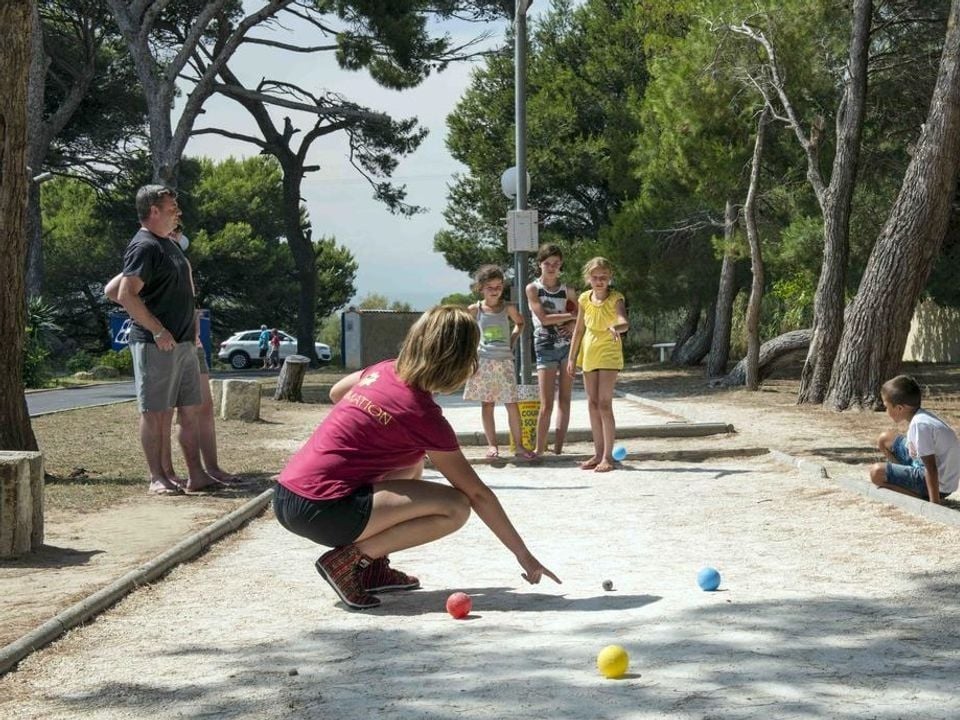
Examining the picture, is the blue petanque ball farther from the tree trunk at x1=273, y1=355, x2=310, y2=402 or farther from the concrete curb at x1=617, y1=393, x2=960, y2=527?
the tree trunk at x1=273, y1=355, x2=310, y2=402

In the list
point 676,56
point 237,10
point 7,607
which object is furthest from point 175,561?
point 237,10

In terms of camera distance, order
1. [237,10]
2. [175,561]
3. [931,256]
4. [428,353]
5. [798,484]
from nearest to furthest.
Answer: [428,353] < [175,561] < [798,484] < [931,256] < [237,10]

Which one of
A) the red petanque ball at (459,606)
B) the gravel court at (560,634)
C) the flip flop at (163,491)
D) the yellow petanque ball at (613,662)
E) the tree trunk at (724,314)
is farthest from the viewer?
the tree trunk at (724,314)

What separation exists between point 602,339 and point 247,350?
42.1 metres

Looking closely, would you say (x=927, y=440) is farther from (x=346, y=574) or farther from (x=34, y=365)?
(x=34, y=365)

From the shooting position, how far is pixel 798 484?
979 centimetres

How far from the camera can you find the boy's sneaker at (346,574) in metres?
5.75

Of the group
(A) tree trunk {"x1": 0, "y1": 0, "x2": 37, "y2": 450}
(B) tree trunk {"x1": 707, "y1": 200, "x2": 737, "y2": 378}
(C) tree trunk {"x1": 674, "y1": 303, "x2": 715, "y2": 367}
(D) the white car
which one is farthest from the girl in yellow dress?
(D) the white car

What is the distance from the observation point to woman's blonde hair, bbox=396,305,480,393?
18.2ft

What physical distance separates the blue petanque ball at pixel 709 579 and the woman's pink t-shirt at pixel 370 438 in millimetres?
1294

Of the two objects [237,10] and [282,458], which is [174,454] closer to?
[282,458]

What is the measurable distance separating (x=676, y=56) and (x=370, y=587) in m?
18.3

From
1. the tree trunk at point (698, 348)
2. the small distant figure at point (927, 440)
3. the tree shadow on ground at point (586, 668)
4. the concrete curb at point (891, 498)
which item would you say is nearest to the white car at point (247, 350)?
the tree trunk at point (698, 348)

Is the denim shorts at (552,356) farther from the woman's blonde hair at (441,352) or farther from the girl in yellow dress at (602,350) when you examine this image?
the woman's blonde hair at (441,352)
